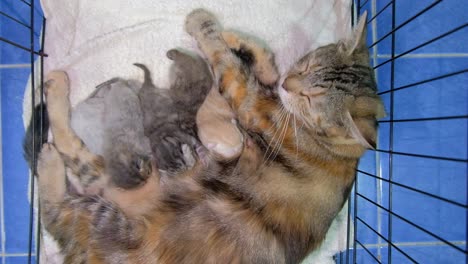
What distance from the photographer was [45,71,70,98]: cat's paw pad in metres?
2.12

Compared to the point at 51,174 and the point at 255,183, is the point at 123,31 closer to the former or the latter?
the point at 51,174

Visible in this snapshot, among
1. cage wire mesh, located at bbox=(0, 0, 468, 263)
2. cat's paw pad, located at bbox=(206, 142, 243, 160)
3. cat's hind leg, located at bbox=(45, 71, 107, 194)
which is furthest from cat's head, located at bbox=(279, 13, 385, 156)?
cat's hind leg, located at bbox=(45, 71, 107, 194)

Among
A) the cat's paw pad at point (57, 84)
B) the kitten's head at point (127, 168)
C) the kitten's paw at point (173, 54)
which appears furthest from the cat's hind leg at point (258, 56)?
the cat's paw pad at point (57, 84)

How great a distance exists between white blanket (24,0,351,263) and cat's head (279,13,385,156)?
46cm

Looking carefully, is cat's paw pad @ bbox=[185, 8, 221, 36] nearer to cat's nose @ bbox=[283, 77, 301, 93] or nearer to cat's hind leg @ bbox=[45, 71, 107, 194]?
cat's nose @ bbox=[283, 77, 301, 93]

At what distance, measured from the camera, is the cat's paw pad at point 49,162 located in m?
1.98

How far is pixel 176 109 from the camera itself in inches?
82.7

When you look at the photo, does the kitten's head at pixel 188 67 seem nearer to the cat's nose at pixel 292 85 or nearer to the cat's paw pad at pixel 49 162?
the cat's nose at pixel 292 85

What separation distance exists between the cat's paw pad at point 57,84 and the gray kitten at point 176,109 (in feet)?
1.33

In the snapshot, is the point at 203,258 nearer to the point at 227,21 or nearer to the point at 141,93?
the point at 141,93

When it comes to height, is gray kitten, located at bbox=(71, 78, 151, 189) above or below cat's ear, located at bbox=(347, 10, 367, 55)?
below

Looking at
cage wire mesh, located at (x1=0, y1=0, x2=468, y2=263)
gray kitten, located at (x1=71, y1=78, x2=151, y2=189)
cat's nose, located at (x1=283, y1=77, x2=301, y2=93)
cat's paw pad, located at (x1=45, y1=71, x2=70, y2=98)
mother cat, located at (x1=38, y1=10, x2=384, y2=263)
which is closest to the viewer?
mother cat, located at (x1=38, y1=10, x2=384, y2=263)

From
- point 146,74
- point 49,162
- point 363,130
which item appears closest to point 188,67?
point 146,74

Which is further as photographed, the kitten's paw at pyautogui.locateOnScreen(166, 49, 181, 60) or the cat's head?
the kitten's paw at pyautogui.locateOnScreen(166, 49, 181, 60)
